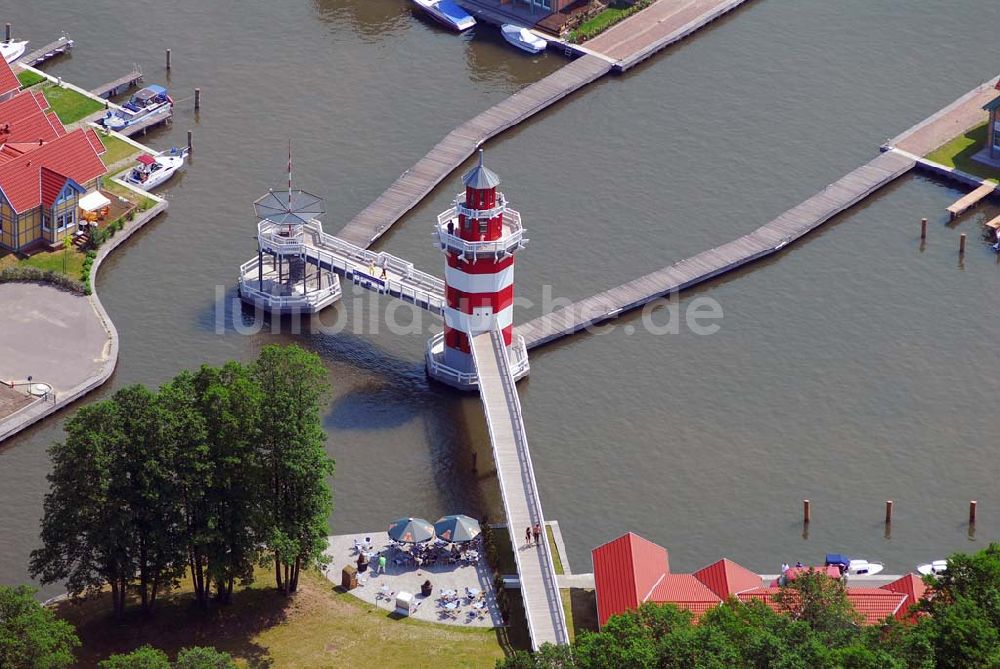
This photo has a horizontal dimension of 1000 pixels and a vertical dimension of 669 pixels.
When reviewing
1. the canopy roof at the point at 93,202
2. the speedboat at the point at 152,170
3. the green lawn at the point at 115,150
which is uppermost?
the green lawn at the point at 115,150

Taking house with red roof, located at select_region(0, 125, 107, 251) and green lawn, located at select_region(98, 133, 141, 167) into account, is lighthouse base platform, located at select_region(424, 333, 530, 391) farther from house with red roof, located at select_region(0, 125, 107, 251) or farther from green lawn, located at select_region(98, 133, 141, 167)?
green lawn, located at select_region(98, 133, 141, 167)

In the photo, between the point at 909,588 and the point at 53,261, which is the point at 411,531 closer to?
the point at 909,588

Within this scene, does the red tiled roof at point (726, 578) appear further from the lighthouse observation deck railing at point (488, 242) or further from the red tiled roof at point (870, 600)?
the lighthouse observation deck railing at point (488, 242)

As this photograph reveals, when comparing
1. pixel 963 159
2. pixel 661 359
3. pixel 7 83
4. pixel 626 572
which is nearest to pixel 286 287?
pixel 661 359

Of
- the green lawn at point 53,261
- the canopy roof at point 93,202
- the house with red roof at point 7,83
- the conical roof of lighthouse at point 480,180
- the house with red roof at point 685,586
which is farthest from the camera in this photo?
the house with red roof at point 7,83

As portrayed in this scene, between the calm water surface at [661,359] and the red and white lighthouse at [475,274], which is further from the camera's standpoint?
the red and white lighthouse at [475,274]

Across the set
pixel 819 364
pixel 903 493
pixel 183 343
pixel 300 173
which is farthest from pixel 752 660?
pixel 300 173

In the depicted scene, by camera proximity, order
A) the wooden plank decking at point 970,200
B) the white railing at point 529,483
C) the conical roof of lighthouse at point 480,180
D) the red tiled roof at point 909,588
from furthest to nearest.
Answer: the wooden plank decking at point 970,200 → the conical roof of lighthouse at point 480,180 → the white railing at point 529,483 → the red tiled roof at point 909,588

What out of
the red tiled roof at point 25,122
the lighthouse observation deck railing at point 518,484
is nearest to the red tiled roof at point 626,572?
the lighthouse observation deck railing at point 518,484
